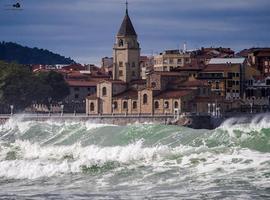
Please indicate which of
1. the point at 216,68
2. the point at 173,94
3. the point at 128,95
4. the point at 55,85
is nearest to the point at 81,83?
the point at 55,85

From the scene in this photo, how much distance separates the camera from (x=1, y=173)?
44.2 m

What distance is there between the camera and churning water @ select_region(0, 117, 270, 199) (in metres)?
35.0

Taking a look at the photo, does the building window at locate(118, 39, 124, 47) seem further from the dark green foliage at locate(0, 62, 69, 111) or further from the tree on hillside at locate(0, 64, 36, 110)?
the tree on hillside at locate(0, 64, 36, 110)

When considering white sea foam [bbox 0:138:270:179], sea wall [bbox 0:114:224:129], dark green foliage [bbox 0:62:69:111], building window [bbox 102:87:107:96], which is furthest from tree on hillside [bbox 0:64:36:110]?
white sea foam [bbox 0:138:270:179]

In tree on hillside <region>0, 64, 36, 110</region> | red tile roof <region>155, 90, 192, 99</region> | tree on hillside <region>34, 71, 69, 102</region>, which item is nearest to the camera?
red tile roof <region>155, 90, 192, 99</region>

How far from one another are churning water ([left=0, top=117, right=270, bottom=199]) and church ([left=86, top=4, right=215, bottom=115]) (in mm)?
42561

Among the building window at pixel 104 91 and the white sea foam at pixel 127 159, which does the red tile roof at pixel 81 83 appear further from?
the white sea foam at pixel 127 159

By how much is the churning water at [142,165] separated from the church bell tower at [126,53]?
53.9 m

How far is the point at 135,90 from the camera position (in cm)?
10569

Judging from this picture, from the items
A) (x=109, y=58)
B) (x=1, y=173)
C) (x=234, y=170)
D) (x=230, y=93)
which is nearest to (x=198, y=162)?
(x=234, y=170)

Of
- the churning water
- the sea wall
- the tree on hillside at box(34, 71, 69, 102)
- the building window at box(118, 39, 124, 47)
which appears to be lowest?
the churning water

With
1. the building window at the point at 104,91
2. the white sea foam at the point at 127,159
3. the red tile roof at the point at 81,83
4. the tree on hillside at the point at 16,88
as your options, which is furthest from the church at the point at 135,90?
the white sea foam at the point at 127,159

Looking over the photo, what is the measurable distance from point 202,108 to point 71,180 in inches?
2335

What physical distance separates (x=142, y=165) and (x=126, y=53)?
A: 70095 mm
